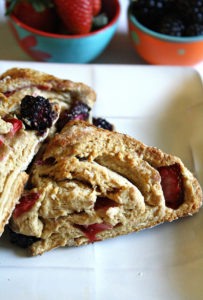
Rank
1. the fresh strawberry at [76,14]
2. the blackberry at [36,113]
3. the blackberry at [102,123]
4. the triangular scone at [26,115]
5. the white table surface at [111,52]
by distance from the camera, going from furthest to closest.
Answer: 1. the white table surface at [111,52]
2. the fresh strawberry at [76,14]
3. the blackberry at [102,123]
4. the blackberry at [36,113]
5. the triangular scone at [26,115]

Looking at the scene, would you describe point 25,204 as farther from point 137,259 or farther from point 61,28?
point 61,28

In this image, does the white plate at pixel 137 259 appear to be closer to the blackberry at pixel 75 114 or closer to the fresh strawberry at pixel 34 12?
the blackberry at pixel 75 114

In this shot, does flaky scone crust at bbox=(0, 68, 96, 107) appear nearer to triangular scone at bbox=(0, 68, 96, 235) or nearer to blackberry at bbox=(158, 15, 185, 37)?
triangular scone at bbox=(0, 68, 96, 235)

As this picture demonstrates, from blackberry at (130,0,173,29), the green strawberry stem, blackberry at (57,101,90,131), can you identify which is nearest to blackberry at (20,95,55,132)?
blackberry at (57,101,90,131)

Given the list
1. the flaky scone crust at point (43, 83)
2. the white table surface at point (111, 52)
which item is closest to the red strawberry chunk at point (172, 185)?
the flaky scone crust at point (43, 83)

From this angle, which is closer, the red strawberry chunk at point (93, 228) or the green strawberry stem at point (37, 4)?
the red strawberry chunk at point (93, 228)

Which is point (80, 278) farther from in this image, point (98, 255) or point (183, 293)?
point (183, 293)

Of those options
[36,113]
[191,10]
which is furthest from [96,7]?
[36,113]
